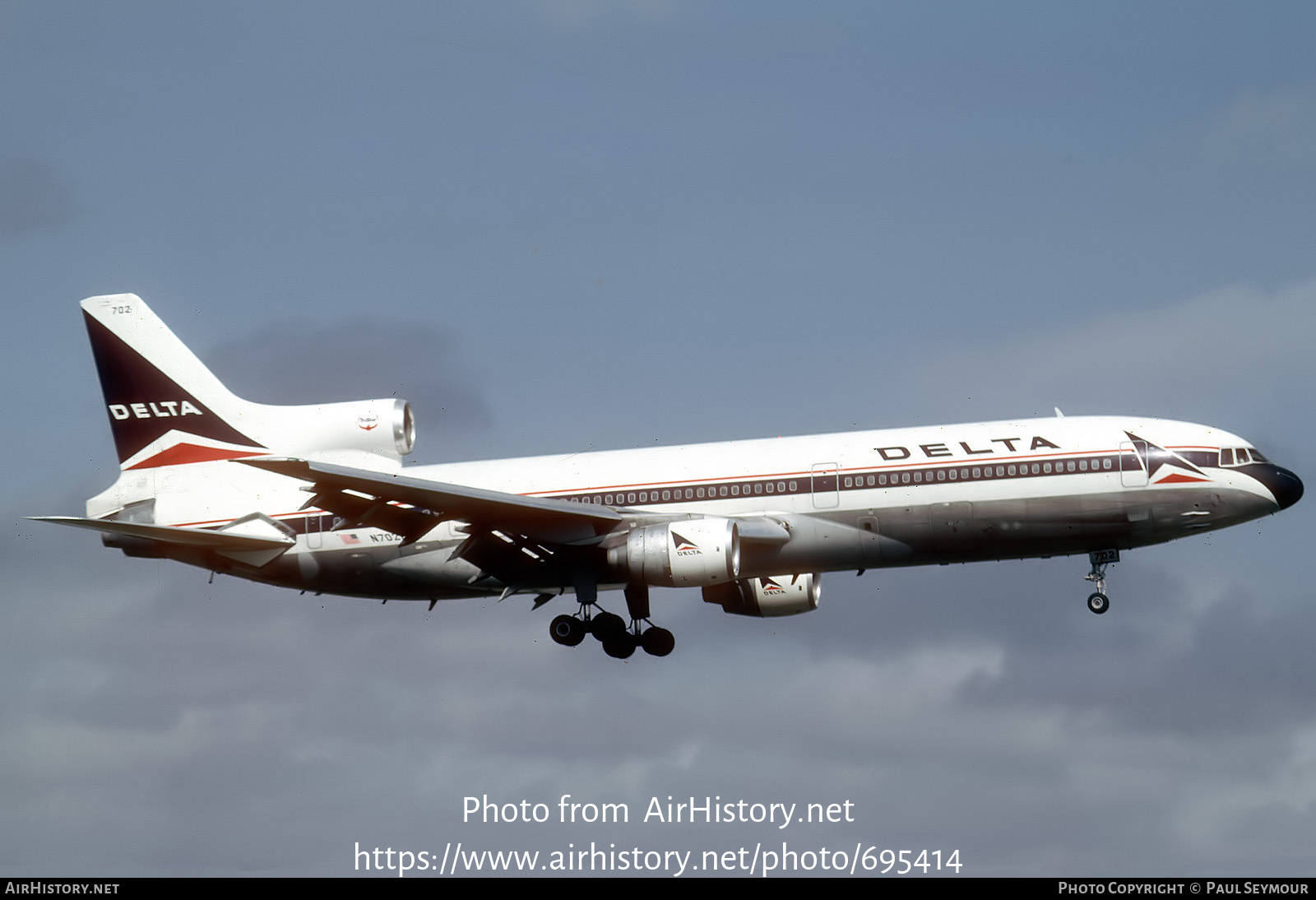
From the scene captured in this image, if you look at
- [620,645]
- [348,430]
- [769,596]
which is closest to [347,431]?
[348,430]

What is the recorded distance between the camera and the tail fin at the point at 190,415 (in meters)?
51.9

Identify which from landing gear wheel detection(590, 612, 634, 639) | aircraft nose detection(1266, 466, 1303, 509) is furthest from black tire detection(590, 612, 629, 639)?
aircraft nose detection(1266, 466, 1303, 509)

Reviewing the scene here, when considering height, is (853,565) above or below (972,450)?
below

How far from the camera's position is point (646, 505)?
48.1 m

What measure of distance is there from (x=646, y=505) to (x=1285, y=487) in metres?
18.2

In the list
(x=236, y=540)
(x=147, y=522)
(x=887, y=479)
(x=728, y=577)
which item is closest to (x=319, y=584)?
(x=236, y=540)

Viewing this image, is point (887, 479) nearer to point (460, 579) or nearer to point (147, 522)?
point (460, 579)

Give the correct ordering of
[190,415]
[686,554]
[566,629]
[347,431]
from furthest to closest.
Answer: [190,415]
[347,431]
[566,629]
[686,554]

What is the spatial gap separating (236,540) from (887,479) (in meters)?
20.1

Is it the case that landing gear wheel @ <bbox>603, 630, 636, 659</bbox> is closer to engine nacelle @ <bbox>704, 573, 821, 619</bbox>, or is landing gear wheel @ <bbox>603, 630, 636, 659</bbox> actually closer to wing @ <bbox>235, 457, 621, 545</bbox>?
engine nacelle @ <bbox>704, 573, 821, 619</bbox>

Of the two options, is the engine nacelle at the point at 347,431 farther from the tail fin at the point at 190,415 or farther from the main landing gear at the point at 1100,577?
the main landing gear at the point at 1100,577

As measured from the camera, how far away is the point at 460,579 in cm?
5034

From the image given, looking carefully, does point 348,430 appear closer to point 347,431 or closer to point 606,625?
point 347,431

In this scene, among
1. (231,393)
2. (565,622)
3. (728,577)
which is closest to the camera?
(728,577)
